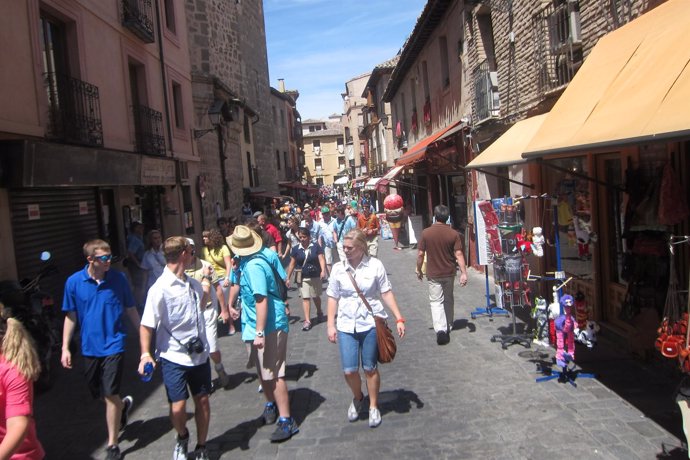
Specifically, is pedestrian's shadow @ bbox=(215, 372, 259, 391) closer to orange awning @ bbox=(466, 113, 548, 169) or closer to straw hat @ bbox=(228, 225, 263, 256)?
straw hat @ bbox=(228, 225, 263, 256)

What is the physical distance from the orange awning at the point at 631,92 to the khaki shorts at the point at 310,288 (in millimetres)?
4378

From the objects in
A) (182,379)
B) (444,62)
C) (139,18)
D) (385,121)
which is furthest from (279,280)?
(385,121)

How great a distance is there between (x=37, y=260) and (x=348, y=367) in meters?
5.46

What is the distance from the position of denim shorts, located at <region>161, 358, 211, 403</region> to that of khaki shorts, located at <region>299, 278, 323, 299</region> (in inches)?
178

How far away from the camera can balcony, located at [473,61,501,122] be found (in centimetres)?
1116

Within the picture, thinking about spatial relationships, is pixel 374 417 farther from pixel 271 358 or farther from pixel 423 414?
pixel 271 358

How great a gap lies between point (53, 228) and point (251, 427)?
549 cm

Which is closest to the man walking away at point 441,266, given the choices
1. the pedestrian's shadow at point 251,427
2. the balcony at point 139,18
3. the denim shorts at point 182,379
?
the pedestrian's shadow at point 251,427

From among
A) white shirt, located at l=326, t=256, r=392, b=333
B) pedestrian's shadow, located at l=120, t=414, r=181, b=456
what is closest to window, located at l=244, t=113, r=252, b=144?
pedestrian's shadow, located at l=120, t=414, r=181, b=456

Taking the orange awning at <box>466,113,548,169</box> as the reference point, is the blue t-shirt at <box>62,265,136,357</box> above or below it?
below

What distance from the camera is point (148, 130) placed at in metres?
13.1

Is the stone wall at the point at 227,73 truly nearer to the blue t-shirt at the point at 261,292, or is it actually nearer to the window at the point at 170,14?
the window at the point at 170,14

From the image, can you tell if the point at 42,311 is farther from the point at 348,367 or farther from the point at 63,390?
→ the point at 348,367

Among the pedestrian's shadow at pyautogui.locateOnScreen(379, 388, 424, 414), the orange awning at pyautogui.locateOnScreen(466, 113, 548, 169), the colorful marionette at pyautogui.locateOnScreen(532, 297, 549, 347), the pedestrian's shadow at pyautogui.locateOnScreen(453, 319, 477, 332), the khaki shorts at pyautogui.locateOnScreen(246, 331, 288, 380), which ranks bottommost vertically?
the pedestrian's shadow at pyautogui.locateOnScreen(453, 319, 477, 332)
